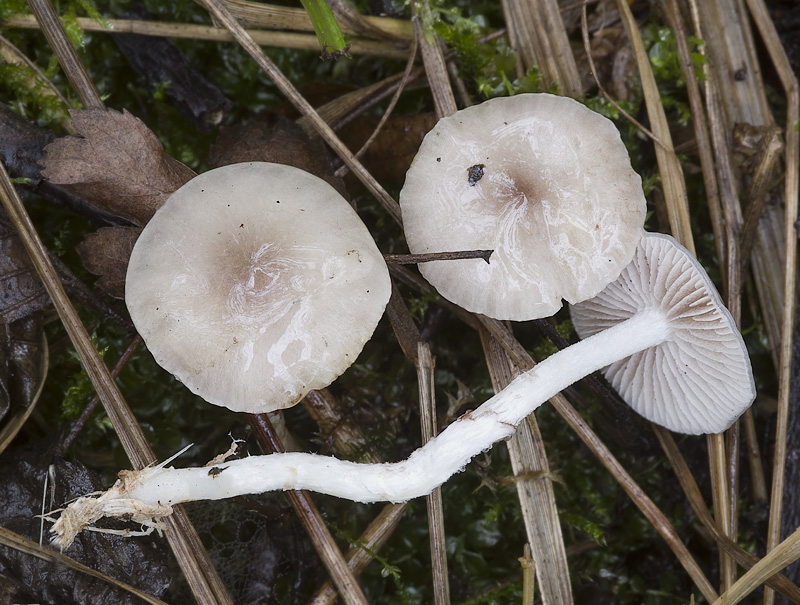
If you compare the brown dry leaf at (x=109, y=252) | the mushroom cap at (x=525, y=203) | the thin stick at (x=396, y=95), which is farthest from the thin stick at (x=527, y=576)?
the brown dry leaf at (x=109, y=252)

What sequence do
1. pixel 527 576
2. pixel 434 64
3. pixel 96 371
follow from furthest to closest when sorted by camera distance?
pixel 434 64, pixel 96 371, pixel 527 576

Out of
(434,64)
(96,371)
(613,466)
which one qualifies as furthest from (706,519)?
(96,371)

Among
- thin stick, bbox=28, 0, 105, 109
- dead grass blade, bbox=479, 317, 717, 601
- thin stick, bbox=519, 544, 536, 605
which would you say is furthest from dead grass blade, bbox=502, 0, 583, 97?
thin stick, bbox=519, 544, 536, 605

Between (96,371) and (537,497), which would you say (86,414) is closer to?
(96,371)

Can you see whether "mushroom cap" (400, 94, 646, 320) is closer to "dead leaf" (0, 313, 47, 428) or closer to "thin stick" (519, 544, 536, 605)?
"thin stick" (519, 544, 536, 605)

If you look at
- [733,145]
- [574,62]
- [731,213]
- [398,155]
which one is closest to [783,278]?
[731,213]

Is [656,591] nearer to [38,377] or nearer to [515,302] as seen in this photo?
[515,302]
